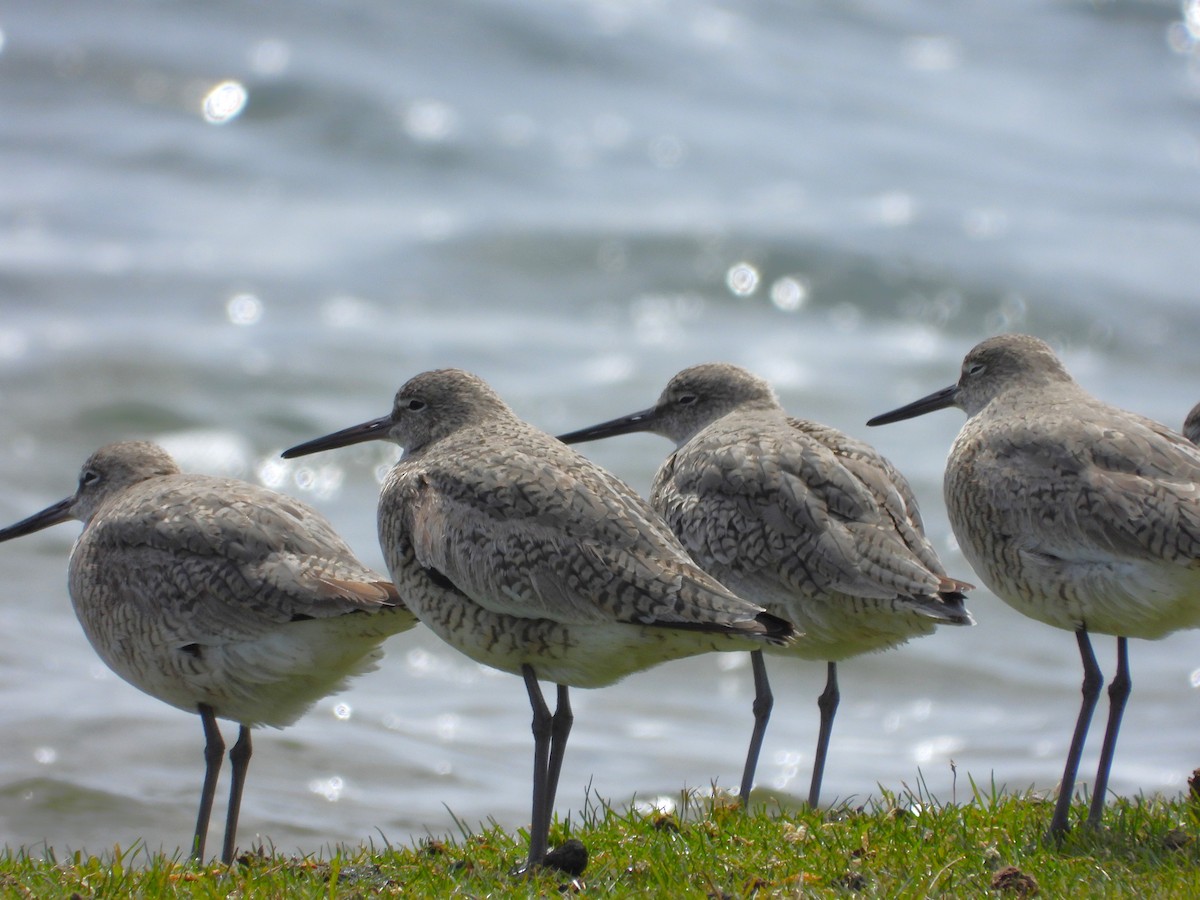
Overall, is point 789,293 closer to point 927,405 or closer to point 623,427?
point 623,427

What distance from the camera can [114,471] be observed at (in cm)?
919

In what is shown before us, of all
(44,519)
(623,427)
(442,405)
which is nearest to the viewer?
(442,405)

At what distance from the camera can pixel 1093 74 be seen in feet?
97.3

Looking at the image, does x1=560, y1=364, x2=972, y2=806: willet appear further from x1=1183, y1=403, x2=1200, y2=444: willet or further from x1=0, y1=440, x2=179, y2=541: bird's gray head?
x1=0, y1=440, x2=179, y2=541: bird's gray head

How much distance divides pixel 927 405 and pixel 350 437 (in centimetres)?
339

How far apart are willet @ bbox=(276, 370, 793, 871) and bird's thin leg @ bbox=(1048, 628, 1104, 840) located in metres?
1.56

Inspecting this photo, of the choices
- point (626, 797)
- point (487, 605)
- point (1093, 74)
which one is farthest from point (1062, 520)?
point (1093, 74)

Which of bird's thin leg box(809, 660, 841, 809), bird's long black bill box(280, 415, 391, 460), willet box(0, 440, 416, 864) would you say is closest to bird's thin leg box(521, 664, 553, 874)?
willet box(0, 440, 416, 864)

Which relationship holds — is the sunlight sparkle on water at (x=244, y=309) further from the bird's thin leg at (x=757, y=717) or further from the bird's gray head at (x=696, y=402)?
the bird's thin leg at (x=757, y=717)

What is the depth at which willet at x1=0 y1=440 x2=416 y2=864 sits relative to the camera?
7.41m

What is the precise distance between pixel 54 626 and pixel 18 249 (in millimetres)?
8458

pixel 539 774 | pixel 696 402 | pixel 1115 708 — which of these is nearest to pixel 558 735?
pixel 539 774

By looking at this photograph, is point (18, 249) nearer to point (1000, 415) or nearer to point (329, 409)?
point (329, 409)

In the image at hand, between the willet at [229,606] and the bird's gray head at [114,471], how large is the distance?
0.95 metres
